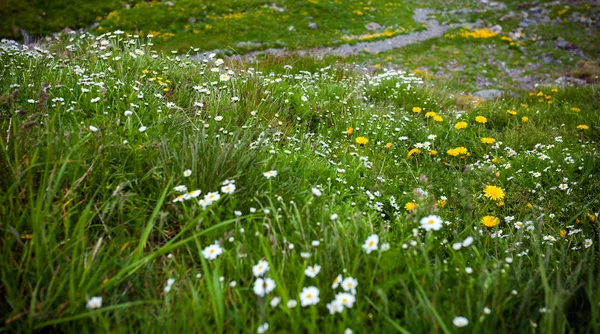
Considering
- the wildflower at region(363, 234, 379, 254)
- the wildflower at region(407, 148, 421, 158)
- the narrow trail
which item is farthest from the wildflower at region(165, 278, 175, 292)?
the narrow trail

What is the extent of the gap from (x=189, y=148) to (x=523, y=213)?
319cm

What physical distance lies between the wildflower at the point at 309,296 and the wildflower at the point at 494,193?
2605 mm

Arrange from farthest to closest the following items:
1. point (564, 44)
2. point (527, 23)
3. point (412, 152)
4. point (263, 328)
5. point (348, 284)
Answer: point (527, 23) < point (564, 44) < point (412, 152) < point (348, 284) < point (263, 328)

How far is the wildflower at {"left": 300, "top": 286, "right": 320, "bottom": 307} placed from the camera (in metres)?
1.70

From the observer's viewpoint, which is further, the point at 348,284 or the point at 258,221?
the point at 258,221

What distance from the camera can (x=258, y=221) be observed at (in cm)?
244

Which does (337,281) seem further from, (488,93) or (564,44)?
(564,44)

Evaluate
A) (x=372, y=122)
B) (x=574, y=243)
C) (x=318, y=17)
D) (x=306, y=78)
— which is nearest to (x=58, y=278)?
(x=574, y=243)

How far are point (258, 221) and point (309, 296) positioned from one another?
0.79 meters

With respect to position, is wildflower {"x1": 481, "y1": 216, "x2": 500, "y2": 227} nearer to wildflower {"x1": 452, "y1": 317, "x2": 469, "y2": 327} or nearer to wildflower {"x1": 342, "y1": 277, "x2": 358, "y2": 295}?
wildflower {"x1": 452, "y1": 317, "x2": 469, "y2": 327}

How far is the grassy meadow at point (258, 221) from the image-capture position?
5.71ft

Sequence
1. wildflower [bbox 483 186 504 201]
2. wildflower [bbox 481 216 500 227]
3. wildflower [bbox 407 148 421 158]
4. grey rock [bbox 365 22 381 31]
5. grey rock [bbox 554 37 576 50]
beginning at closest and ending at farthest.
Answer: wildflower [bbox 481 216 500 227] → wildflower [bbox 483 186 504 201] → wildflower [bbox 407 148 421 158] → grey rock [bbox 554 37 576 50] → grey rock [bbox 365 22 381 31]

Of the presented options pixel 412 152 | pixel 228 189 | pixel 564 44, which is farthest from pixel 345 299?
pixel 564 44

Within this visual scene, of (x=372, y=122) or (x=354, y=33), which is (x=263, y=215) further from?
(x=354, y=33)
